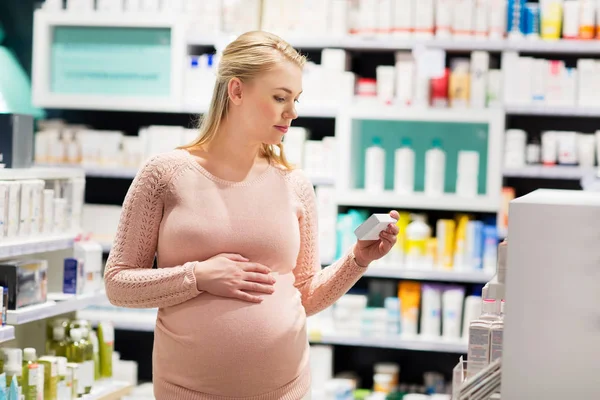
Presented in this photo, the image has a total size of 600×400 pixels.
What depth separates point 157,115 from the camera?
5652mm

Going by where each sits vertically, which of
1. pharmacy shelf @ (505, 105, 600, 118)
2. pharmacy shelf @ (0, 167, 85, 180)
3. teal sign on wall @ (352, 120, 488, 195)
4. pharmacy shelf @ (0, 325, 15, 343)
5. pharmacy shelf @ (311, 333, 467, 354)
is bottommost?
pharmacy shelf @ (311, 333, 467, 354)

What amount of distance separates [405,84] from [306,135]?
0.63 meters

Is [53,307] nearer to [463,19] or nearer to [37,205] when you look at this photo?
[37,205]

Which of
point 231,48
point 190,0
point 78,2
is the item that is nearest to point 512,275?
point 231,48

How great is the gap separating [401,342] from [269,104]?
9.31 ft

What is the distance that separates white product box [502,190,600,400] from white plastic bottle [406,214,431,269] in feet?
10.5

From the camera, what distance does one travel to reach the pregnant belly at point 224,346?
2.18 meters

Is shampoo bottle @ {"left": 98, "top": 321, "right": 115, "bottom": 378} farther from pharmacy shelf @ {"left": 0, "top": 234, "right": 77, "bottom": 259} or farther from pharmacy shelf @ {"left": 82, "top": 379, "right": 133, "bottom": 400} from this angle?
pharmacy shelf @ {"left": 0, "top": 234, "right": 77, "bottom": 259}

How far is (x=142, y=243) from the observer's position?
224 cm

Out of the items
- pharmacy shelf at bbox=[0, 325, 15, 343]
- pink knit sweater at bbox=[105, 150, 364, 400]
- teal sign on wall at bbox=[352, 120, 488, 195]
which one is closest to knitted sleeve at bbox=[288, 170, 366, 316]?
pink knit sweater at bbox=[105, 150, 364, 400]

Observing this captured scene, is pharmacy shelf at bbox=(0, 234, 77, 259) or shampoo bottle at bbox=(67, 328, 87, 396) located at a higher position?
pharmacy shelf at bbox=(0, 234, 77, 259)

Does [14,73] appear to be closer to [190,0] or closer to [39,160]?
[39,160]

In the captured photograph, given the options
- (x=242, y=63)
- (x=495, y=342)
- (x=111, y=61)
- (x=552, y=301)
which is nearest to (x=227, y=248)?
(x=242, y=63)

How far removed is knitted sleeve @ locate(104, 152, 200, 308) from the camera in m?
2.19
